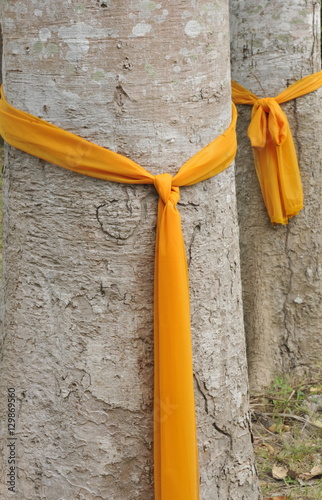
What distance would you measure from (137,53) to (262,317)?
2090 mm

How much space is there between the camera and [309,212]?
4020 millimetres

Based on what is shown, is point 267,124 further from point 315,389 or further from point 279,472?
point 279,472

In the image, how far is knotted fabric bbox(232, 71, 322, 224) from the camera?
386cm

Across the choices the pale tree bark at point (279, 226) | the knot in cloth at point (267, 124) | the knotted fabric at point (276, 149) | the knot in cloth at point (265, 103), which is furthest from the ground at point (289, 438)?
the knot in cloth at point (265, 103)

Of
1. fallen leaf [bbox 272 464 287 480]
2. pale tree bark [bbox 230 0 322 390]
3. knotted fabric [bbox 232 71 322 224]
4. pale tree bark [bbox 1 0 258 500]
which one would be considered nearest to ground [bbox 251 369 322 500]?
fallen leaf [bbox 272 464 287 480]

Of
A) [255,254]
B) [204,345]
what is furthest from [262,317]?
[204,345]

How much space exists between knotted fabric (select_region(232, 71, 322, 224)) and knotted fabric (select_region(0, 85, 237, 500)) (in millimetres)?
1530

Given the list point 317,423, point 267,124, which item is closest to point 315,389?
point 317,423

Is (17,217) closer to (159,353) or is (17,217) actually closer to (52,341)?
(52,341)

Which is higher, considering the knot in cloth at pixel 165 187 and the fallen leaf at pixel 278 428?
the knot in cloth at pixel 165 187

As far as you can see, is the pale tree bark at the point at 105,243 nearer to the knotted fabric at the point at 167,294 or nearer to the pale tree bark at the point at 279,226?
the knotted fabric at the point at 167,294

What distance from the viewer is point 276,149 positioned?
153 inches

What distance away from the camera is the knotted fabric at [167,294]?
7.67 ft

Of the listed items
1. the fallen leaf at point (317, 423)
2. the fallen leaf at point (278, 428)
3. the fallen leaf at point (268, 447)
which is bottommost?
the fallen leaf at point (268, 447)
